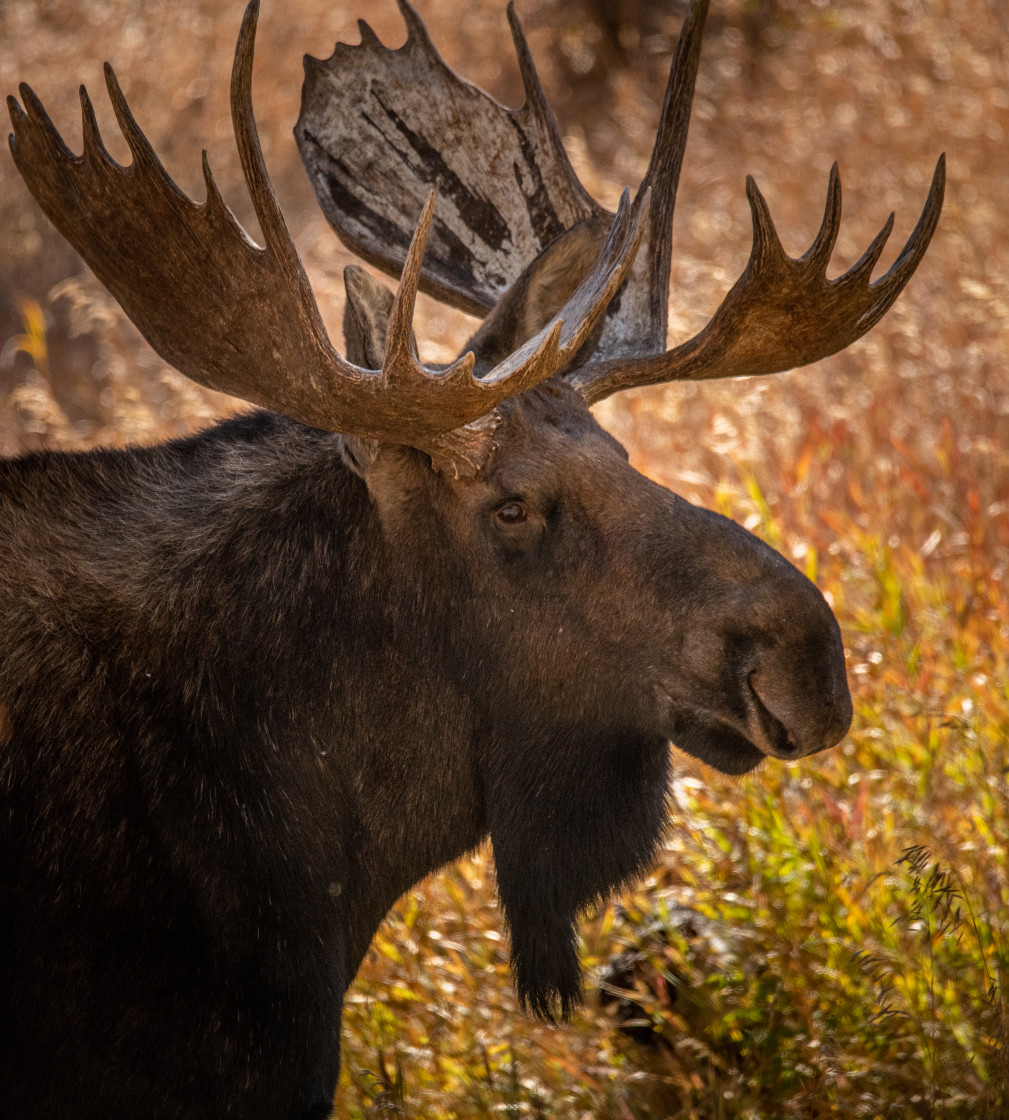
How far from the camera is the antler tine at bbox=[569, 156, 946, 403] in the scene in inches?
109

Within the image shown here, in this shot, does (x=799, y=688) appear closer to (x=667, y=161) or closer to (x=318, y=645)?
(x=318, y=645)

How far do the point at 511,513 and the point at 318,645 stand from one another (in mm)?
521

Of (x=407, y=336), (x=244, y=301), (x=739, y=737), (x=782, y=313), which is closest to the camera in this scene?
(x=407, y=336)

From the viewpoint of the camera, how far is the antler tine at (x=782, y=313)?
9.07ft

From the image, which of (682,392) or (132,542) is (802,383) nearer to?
(682,392)

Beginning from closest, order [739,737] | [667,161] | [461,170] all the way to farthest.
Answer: [739,737] < [667,161] < [461,170]

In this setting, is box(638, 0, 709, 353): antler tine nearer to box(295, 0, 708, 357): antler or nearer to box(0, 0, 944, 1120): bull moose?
box(295, 0, 708, 357): antler

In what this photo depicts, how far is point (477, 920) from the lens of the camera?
3936 millimetres

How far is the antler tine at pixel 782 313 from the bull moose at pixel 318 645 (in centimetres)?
1

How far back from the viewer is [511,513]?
2658 mm

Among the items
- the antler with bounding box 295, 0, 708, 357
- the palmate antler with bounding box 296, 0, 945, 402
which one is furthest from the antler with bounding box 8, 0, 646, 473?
the antler with bounding box 295, 0, 708, 357

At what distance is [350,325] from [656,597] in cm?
97

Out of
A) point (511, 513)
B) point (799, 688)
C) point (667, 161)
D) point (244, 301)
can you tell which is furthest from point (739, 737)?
point (667, 161)

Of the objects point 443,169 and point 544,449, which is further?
point 443,169
